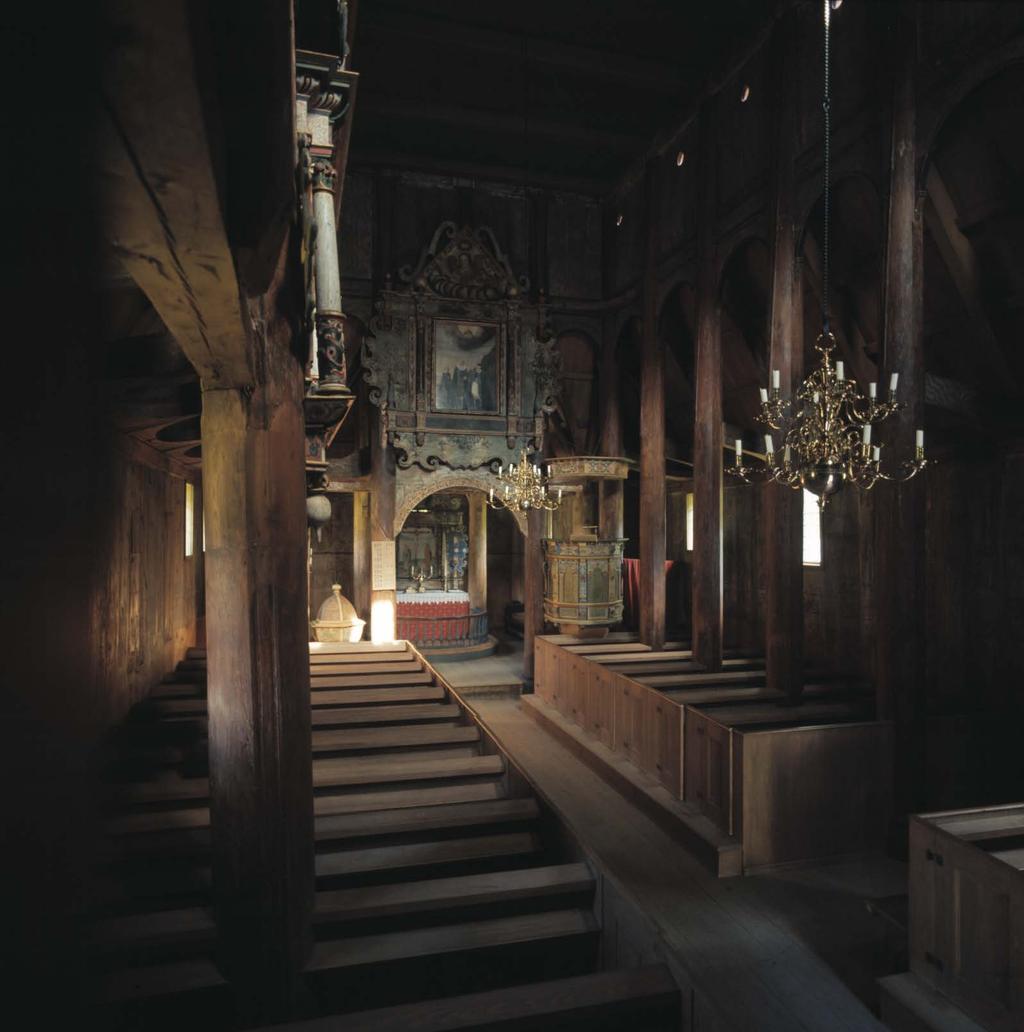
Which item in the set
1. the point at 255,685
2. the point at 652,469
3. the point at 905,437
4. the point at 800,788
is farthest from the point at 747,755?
the point at 652,469

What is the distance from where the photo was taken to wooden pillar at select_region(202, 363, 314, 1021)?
305cm

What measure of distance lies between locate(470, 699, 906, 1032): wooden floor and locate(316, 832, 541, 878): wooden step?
0.34m

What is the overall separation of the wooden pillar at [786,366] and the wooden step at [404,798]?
12.9 feet

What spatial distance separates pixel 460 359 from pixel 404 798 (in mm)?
8531

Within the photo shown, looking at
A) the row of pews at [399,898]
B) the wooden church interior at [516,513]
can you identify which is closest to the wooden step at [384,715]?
the wooden church interior at [516,513]

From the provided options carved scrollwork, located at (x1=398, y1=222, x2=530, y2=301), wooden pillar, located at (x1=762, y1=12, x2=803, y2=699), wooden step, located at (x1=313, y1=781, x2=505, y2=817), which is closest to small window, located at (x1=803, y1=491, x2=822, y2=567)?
wooden pillar, located at (x1=762, y1=12, x2=803, y2=699)

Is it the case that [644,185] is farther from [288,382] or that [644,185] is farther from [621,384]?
[288,382]

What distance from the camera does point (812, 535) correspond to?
10891 mm

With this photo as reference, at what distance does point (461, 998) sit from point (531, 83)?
1120cm

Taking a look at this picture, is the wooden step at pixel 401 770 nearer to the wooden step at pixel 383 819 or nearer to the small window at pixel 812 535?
the wooden step at pixel 383 819

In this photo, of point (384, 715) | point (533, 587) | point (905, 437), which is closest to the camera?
point (905, 437)

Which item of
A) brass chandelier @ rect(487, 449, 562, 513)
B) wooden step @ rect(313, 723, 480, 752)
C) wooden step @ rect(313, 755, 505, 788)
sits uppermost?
brass chandelier @ rect(487, 449, 562, 513)

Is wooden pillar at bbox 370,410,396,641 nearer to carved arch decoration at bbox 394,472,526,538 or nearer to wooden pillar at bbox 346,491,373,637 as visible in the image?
carved arch decoration at bbox 394,472,526,538

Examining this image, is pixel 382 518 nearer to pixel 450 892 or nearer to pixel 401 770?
pixel 401 770
